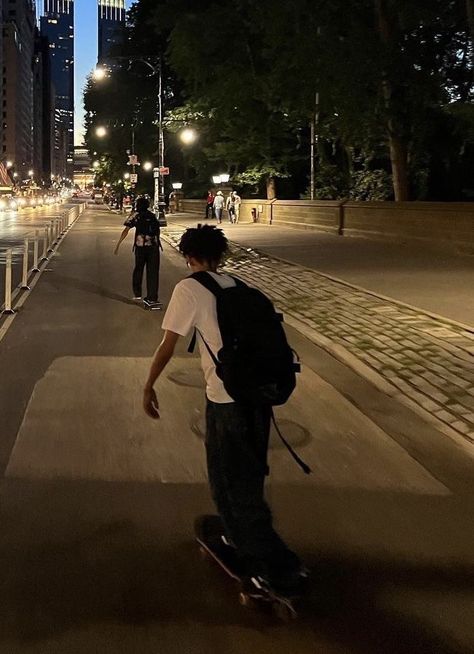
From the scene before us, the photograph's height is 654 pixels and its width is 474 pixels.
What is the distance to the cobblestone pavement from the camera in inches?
340

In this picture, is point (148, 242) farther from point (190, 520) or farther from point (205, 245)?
point (205, 245)

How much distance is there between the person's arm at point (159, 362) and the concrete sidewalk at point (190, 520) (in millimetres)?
866

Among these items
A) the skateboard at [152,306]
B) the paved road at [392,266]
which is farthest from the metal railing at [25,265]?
the paved road at [392,266]

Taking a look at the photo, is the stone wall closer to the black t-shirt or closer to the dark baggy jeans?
the black t-shirt

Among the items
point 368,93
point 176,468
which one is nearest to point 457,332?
point 176,468

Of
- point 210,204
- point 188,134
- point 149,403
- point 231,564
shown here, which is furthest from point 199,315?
point 210,204

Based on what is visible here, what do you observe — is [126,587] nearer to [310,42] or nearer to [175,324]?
[175,324]

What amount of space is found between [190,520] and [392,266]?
16315mm

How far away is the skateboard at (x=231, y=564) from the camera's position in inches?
160

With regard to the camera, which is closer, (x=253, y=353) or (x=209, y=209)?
(x=253, y=353)

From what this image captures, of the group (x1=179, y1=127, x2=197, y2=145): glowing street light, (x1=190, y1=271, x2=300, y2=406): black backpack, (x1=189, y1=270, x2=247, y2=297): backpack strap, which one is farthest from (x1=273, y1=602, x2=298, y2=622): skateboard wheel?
(x1=179, y1=127, x2=197, y2=145): glowing street light

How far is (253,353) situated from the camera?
395 centimetres

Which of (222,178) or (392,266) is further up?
(222,178)

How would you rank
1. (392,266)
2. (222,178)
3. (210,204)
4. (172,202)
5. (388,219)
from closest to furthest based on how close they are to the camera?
(392,266) → (388,219) → (210,204) → (222,178) → (172,202)
